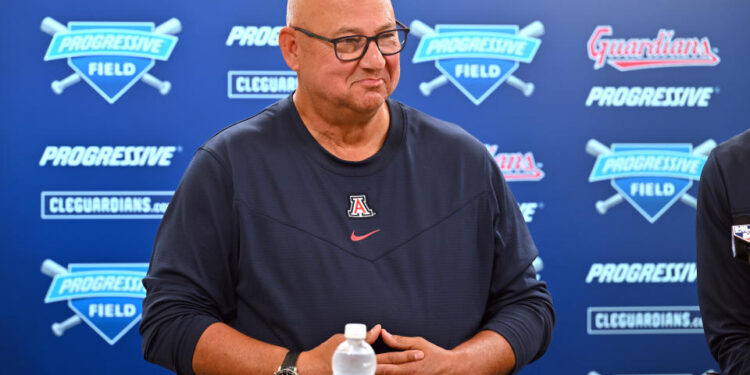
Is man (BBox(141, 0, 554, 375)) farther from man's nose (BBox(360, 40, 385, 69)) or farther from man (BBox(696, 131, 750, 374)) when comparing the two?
man (BBox(696, 131, 750, 374))

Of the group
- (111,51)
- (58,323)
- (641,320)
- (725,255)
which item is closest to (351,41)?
(725,255)

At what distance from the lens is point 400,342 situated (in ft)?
4.73

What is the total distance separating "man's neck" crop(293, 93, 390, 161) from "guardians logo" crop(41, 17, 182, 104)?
1582 mm

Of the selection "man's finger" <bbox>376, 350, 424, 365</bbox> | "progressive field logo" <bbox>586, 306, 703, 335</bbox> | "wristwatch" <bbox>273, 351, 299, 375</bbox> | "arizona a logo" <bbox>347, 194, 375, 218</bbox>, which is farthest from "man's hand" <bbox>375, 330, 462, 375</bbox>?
"progressive field logo" <bbox>586, 306, 703, 335</bbox>

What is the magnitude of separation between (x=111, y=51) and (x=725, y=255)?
236 centimetres

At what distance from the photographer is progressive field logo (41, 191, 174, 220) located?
3.04m

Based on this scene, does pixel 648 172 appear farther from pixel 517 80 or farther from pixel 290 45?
pixel 290 45

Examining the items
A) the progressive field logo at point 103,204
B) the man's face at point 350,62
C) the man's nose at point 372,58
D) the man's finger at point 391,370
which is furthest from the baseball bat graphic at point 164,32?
the man's finger at point 391,370

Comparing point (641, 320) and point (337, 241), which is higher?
point (337, 241)

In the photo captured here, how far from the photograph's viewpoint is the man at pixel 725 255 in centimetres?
164

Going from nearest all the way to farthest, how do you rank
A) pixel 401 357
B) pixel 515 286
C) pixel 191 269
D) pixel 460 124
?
pixel 401 357 → pixel 191 269 → pixel 515 286 → pixel 460 124

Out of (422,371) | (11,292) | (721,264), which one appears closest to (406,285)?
(422,371)

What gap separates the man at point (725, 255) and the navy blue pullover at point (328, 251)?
35cm

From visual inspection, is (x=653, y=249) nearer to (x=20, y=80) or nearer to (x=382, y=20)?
(x=382, y=20)
